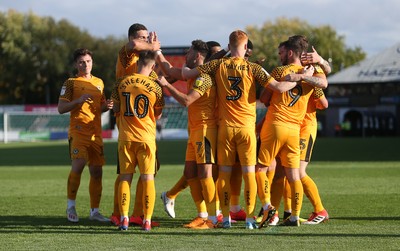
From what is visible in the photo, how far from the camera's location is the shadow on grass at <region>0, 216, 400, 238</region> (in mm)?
9406

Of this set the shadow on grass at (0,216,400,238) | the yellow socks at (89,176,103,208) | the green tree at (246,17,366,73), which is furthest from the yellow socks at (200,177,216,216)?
the green tree at (246,17,366,73)

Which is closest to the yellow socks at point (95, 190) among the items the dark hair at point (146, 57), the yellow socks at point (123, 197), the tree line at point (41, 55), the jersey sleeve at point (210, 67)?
the yellow socks at point (123, 197)

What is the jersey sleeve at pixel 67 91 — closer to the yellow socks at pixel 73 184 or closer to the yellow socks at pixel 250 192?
the yellow socks at pixel 73 184

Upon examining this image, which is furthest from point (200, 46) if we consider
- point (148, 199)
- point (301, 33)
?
point (301, 33)

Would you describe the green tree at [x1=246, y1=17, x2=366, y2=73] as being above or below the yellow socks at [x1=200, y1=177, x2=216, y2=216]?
above

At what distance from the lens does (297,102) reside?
34.3 feet

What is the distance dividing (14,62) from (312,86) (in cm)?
→ 8016

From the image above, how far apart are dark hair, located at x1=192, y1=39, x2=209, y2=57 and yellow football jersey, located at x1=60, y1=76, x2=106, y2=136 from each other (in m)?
1.65

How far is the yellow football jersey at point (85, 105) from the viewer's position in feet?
36.9

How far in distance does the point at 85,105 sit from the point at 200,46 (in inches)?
74.9

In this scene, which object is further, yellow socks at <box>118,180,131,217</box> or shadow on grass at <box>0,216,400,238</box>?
yellow socks at <box>118,180,131,217</box>

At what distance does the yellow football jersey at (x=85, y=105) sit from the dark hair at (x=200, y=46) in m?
1.65

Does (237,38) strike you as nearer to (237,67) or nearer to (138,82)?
(237,67)

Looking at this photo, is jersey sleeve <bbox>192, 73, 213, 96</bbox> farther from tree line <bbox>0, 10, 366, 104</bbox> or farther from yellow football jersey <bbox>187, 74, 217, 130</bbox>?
tree line <bbox>0, 10, 366, 104</bbox>
